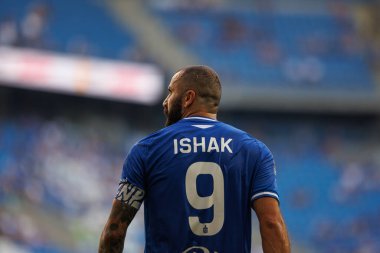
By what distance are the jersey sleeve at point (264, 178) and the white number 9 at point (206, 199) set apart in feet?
0.51

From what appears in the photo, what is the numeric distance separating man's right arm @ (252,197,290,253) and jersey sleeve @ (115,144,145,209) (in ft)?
1.77

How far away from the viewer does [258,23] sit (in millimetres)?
25938

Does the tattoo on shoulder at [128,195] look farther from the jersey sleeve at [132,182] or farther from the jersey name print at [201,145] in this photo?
the jersey name print at [201,145]

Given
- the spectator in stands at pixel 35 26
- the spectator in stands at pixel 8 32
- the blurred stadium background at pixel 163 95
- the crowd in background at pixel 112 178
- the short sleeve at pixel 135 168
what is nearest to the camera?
the short sleeve at pixel 135 168

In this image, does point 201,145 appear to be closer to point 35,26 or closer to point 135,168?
point 135,168

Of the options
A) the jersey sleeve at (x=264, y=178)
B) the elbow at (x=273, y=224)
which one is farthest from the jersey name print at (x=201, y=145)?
the elbow at (x=273, y=224)

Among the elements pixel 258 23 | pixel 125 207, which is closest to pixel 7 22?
pixel 258 23

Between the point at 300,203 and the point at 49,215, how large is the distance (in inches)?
296

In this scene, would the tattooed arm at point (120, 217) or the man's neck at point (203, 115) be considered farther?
the man's neck at point (203, 115)

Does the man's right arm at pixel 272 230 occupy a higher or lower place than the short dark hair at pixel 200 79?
lower

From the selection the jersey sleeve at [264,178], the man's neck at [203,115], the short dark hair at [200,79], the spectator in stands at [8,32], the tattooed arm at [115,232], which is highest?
the spectator in stands at [8,32]

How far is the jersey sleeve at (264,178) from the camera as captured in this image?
355 centimetres

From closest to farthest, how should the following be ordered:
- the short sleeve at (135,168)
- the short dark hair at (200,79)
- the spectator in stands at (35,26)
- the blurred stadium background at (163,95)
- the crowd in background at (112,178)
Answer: the short sleeve at (135,168) → the short dark hair at (200,79) → the crowd in background at (112,178) → the blurred stadium background at (163,95) → the spectator in stands at (35,26)

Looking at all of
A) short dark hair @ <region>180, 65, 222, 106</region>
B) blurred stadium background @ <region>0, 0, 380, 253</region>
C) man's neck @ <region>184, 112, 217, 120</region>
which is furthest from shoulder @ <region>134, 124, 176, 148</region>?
blurred stadium background @ <region>0, 0, 380, 253</region>
